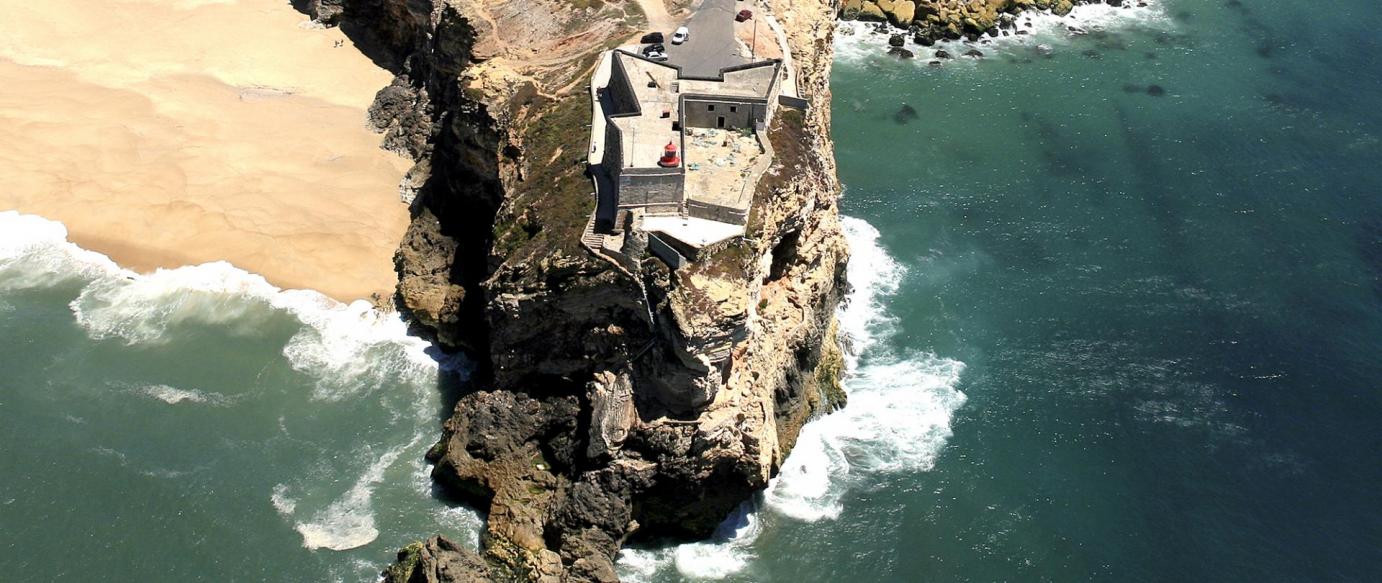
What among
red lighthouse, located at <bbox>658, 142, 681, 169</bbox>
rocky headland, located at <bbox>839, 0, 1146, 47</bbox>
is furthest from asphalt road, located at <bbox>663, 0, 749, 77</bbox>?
rocky headland, located at <bbox>839, 0, 1146, 47</bbox>

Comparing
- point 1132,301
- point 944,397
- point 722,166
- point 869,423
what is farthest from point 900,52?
point 869,423

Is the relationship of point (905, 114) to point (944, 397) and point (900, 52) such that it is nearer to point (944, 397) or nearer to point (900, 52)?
point (900, 52)

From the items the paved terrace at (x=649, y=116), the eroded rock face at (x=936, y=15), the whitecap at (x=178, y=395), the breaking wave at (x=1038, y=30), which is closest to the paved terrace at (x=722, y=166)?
the paved terrace at (x=649, y=116)

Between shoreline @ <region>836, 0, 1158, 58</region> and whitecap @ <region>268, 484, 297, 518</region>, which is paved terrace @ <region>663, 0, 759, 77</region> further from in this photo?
shoreline @ <region>836, 0, 1158, 58</region>

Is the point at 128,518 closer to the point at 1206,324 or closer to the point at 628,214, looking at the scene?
the point at 628,214

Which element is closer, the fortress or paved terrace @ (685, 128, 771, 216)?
the fortress

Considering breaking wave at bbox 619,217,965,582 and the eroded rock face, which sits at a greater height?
the eroded rock face
